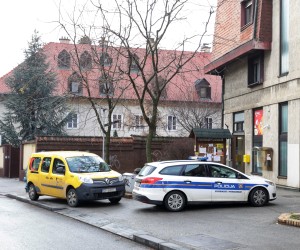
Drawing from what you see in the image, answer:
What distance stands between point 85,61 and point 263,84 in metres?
8.21

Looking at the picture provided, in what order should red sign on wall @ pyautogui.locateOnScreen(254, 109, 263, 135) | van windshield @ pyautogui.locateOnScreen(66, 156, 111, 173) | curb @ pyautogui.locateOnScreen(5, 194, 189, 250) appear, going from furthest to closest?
red sign on wall @ pyautogui.locateOnScreen(254, 109, 263, 135) → van windshield @ pyautogui.locateOnScreen(66, 156, 111, 173) → curb @ pyautogui.locateOnScreen(5, 194, 189, 250)

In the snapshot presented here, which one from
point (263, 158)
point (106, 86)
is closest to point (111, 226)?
point (106, 86)

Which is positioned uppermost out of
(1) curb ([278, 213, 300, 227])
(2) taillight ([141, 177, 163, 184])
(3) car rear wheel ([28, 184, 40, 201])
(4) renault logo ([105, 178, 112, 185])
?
(2) taillight ([141, 177, 163, 184])

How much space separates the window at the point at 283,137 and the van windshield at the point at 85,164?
783 cm

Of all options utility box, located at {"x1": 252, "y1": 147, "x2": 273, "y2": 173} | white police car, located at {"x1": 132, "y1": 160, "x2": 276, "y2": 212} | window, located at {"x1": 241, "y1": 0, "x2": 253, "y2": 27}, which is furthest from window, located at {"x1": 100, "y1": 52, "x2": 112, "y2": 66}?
utility box, located at {"x1": 252, "y1": 147, "x2": 273, "y2": 173}

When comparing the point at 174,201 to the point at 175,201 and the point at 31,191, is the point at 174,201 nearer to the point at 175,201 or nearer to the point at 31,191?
the point at 175,201

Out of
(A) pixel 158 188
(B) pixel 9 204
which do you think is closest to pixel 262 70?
(A) pixel 158 188

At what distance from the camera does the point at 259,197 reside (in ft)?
46.8

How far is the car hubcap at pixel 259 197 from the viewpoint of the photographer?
14211 millimetres

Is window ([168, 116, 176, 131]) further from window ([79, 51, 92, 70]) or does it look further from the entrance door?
window ([79, 51, 92, 70])

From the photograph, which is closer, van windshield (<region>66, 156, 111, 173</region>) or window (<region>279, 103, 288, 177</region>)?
van windshield (<region>66, 156, 111, 173</region>)

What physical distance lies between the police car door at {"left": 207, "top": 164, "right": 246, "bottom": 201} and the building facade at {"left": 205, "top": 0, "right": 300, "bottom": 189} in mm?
5430

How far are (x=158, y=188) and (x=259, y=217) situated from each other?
9.70ft

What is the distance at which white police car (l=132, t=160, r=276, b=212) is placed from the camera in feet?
44.5
